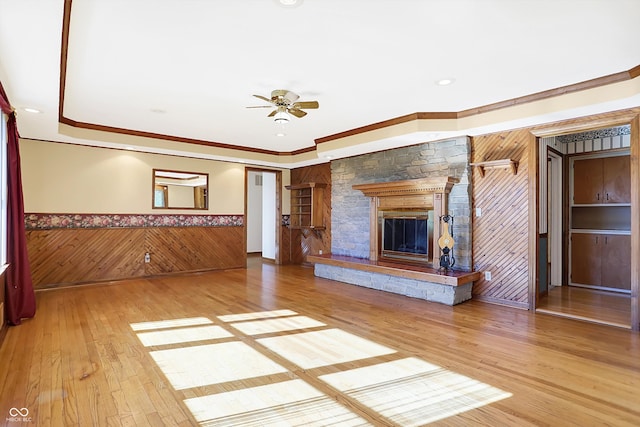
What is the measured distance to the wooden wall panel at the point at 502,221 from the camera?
4.59 m

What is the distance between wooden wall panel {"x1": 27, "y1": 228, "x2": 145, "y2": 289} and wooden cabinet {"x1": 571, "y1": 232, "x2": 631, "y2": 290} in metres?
7.84

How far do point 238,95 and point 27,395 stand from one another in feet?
11.0

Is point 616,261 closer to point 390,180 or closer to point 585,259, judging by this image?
point 585,259

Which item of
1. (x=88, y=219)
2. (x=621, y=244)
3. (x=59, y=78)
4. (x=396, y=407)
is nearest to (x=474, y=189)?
(x=621, y=244)

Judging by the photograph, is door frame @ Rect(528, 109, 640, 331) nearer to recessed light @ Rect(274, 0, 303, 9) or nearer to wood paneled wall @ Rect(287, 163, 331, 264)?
recessed light @ Rect(274, 0, 303, 9)

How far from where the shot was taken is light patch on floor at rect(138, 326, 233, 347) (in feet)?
10.9

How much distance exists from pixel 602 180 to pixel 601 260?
1.32 m

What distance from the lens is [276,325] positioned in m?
3.84

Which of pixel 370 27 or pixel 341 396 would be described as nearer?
pixel 341 396

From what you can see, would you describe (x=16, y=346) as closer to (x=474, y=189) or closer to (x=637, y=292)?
(x=474, y=189)

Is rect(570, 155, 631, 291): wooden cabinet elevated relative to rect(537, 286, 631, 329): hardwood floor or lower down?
elevated

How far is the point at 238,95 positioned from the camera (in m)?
4.15

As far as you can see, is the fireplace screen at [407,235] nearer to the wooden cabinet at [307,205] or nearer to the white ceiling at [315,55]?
the white ceiling at [315,55]

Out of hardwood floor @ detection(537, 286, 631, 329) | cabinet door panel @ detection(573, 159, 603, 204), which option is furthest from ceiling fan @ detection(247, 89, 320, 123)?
cabinet door panel @ detection(573, 159, 603, 204)
